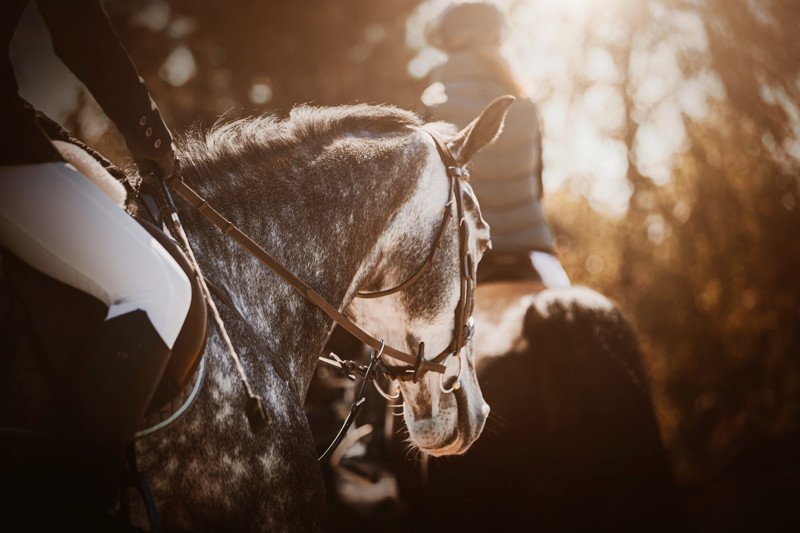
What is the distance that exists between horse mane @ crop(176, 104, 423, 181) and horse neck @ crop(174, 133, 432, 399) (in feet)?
0.23

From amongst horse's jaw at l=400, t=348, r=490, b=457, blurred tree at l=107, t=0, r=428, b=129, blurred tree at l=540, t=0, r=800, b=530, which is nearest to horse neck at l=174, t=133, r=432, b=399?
horse's jaw at l=400, t=348, r=490, b=457

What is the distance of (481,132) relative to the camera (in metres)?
2.43

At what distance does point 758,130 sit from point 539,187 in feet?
16.5

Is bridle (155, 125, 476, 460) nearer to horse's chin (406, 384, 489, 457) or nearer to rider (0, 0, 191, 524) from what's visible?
horse's chin (406, 384, 489, 457)

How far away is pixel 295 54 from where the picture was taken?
10430 mm

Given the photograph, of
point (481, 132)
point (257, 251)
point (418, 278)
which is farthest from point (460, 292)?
point (257, 251)

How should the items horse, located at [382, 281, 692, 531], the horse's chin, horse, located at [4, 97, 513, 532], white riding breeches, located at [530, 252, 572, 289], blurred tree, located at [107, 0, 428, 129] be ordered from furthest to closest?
blurred tree, located at [107, 0, 428, 129] < white riding breeches, located at [530, 252, 572, 289] < horse, located at [382, 281, 692, 531] < the horse's chin < horse, located at [4, 97, 513, 532]

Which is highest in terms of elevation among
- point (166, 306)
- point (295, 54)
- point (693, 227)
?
point (166, 306)

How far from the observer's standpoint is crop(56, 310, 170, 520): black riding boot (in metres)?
1.27

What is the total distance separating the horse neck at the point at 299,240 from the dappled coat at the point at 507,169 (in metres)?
1.78

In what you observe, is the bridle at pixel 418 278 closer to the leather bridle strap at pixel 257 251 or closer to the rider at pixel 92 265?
the leather bridle strap at pixel 257 251

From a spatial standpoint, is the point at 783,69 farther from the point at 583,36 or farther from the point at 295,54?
the point at 295,54

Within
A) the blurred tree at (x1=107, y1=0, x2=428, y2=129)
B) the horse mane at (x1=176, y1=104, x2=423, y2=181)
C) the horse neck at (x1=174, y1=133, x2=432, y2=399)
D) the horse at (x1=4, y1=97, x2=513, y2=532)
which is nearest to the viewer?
the horse at (x1=4, y1=97, x2=513, y2=532)

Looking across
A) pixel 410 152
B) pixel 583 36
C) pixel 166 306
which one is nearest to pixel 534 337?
pixel 410 152
